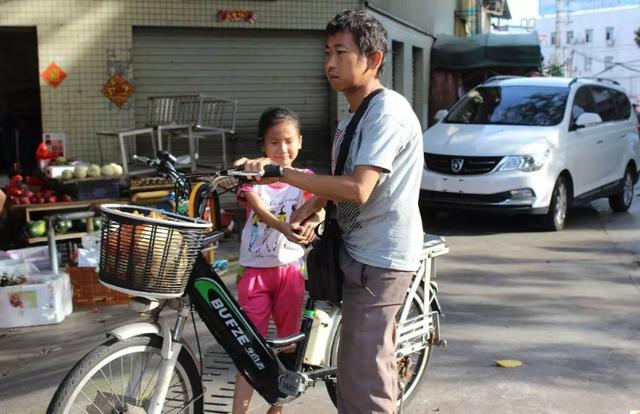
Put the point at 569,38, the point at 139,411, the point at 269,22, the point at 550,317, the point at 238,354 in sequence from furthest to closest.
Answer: the point at 569,38, the point at 269,22, the point at 550,317, the point at 238,354, the point at 139,411

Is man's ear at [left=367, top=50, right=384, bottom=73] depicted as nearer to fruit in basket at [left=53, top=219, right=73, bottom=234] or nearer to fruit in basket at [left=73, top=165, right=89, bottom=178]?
fruit in basket at [left=53, top=219, right=73, bottom=234]

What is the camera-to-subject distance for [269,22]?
1088 cm

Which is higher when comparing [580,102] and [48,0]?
[48,0]

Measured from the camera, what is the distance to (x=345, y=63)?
9.01 ft

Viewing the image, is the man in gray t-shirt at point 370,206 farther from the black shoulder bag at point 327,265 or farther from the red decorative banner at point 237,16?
the red decorative banner at point 237,16

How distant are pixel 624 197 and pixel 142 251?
9.59 m

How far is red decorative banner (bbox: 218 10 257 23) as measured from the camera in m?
10.6

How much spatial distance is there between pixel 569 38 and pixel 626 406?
249ft

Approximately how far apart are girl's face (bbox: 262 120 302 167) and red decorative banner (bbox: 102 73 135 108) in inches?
277

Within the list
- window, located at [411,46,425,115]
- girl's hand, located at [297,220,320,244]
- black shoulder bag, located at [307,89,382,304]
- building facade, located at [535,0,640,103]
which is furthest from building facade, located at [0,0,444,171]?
building facade, located at [535,0,640,103]

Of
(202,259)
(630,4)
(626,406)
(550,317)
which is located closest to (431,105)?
(550,317)

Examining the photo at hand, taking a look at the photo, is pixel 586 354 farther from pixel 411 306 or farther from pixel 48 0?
pixel 48 0

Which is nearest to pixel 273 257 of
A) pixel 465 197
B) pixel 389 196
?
pixel 389 196

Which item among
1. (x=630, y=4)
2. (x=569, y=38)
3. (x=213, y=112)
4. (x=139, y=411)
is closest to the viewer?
(x=139, y=411)
